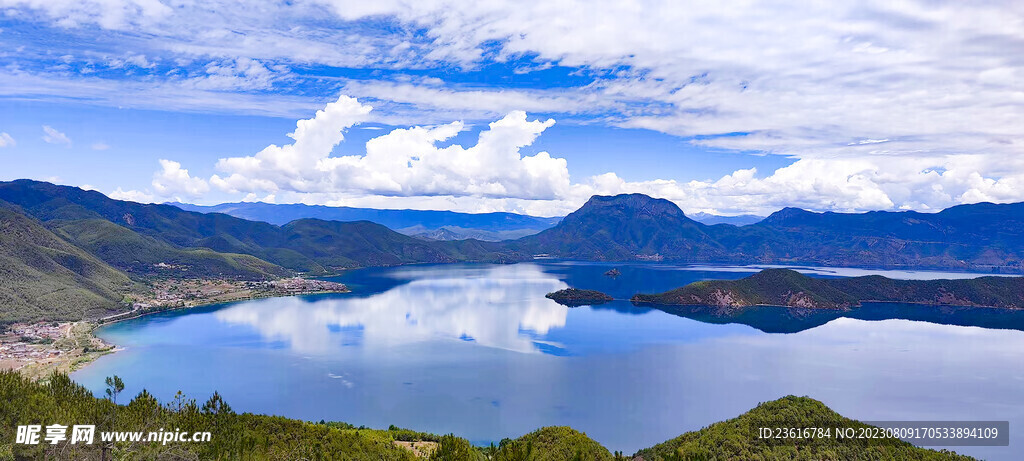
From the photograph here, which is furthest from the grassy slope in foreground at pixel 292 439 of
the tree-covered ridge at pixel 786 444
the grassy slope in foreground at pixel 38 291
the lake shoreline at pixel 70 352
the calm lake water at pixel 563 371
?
the grassy slope in foreground at pixel 38 291

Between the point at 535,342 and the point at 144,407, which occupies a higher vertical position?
the point at 144,407

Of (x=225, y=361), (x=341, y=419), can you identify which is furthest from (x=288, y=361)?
(x=341, y=419)

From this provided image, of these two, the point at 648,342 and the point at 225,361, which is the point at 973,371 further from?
the point at 225,361

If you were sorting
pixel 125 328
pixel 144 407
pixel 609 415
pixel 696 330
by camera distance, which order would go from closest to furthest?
pixel 144 407 → pixel 609 415 → pixel 125 328 → pixel 696 330

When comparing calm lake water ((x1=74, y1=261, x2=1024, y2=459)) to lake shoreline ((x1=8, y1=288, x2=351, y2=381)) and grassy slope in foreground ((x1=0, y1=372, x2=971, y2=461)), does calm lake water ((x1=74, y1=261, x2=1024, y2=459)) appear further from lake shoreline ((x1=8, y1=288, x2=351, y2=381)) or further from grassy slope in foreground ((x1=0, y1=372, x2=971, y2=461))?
grassy slope in foreground ((x1=0, y1=372, x2=971, y2=461))

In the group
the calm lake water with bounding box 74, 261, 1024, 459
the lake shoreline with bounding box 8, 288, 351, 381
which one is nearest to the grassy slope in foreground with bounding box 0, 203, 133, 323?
the lake shoreline with bounding box 8, 288, 351, 381

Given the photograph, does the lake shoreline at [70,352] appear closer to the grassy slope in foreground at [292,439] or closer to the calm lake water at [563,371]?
the calm lake water at [563,371]

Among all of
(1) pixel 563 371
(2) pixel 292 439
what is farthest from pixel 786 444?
(1) pixel 563 371

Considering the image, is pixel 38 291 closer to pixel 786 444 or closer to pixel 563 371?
pixel 563 371
